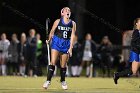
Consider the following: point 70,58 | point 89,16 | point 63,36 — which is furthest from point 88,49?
point 89,16

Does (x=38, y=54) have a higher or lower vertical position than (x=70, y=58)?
higher

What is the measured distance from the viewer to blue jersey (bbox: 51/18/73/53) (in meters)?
18.5

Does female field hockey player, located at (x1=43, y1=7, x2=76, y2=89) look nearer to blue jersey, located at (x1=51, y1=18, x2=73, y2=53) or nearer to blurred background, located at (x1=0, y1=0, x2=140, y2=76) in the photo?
blue jersey, located at (x1=51, y1=18, x2=73, y2=53)

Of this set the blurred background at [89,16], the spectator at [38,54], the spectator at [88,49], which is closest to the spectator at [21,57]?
the spectator at [38,54]

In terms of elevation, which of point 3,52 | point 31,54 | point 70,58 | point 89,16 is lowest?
point 70,58

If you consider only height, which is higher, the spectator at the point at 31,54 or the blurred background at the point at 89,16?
the blurred background at the point at 89,16

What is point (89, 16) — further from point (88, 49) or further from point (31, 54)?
point (31, 54)

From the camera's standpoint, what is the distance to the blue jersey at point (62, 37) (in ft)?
60.6

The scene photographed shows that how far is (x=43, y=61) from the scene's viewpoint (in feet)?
98.3

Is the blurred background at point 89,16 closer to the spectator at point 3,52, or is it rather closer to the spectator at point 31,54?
the spectator at point 3,52

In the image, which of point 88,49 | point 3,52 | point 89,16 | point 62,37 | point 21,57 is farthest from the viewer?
point 89,16

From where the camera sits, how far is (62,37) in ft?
60.6

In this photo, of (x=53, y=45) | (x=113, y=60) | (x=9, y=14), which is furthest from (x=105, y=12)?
(x=53, y=45)

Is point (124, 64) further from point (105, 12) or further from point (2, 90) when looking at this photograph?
point (105, 12)
